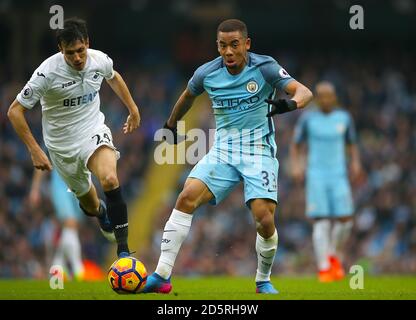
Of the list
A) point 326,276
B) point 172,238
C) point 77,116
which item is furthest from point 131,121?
point 326,276

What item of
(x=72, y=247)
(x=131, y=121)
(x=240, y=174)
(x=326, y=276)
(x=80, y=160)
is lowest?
(x=326, y=276)

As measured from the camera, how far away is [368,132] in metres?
23.9

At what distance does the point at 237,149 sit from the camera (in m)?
9.82

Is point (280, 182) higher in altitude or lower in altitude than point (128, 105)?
lower

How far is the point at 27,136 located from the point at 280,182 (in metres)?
13.3

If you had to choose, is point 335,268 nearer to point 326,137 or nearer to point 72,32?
point 326,137

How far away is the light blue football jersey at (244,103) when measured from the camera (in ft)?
32.0

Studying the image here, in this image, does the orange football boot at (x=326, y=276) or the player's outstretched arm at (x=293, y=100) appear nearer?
the player's outstretched arm at (x=293, y=100)

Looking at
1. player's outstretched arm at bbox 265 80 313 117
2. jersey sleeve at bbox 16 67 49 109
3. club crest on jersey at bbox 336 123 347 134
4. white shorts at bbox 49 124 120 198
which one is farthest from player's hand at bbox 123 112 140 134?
club crest on jersey at bbox 336 123 347 134

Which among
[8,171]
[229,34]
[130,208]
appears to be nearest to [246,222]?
[130,208]

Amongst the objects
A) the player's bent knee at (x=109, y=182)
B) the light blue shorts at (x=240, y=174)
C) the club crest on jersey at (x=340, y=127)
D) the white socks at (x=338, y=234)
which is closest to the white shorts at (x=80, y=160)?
the player's bent knee at (x=109, y=182)

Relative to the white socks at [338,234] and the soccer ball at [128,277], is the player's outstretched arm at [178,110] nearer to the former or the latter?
the soccer ball at [128,277]

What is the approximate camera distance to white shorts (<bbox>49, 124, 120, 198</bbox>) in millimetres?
10648
